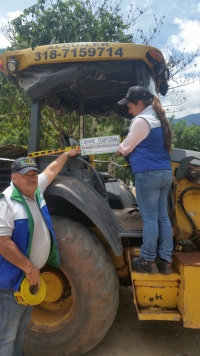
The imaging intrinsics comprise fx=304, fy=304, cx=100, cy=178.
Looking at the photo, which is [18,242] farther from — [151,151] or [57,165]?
[151,151]

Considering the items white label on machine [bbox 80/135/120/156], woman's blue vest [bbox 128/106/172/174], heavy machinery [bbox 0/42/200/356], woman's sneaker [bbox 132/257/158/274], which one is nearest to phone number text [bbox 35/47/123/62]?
heavy machinery [bbox 0/42/200/356]

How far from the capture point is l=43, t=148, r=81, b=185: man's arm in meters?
2.69

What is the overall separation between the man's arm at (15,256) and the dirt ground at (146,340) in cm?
135

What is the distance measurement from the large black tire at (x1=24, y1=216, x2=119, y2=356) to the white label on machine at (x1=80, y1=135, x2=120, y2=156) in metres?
0.73

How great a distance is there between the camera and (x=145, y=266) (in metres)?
2.62

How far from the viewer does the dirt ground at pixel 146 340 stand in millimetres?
2844

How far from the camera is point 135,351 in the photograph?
113 inches

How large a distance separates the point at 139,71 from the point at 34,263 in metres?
1.95

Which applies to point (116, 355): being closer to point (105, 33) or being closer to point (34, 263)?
point (34, 263)

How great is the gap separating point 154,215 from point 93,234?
23.8 inches

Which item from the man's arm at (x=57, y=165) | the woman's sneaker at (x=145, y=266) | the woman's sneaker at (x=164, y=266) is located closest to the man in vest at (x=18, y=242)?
the man's arm at (x=57, y=165)

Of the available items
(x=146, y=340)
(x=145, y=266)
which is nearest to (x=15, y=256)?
(x=145, y=266)

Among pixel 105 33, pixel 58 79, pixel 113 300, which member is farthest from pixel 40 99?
pixel 105 33

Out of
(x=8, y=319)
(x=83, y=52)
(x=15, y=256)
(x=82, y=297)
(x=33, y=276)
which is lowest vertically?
(x=82, y=297)
